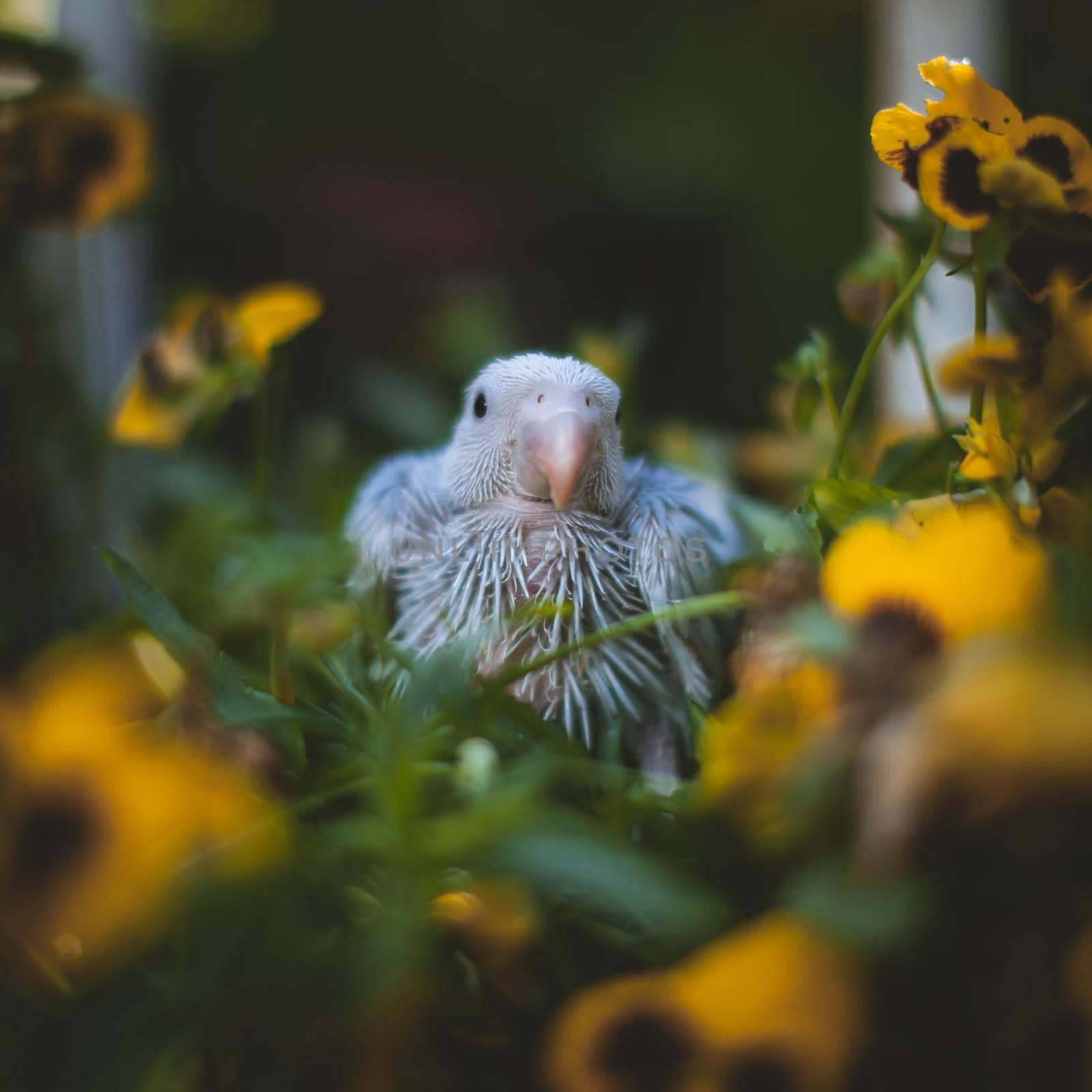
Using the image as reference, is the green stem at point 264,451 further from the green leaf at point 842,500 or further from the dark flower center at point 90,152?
the green leaf at point 842,500

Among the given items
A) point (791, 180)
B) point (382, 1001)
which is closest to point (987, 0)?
point (791, 180)

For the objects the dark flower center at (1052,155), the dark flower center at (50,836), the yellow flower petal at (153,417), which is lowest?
the yellow flower petal at (153,417)

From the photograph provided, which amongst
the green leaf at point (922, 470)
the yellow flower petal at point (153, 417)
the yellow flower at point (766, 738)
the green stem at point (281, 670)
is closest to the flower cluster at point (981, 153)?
the green leaf at point (922, 470)

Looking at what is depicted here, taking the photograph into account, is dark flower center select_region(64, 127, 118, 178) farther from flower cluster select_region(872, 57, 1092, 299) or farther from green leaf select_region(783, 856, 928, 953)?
green leaf select_region(783, 856, 928, 953)

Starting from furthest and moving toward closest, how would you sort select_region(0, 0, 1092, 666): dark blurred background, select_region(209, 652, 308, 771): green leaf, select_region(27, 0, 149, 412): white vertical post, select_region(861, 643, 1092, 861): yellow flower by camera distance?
select_region(0, 0, 1092, 666): dark blurred background → select_region(27, 0, 149, 412): white vertical post → select_region(209, 652, 308, 771): green leaf → select_region(861, 643, 1092, 861): yellow flower

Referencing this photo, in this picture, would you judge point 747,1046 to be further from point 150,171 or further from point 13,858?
point 150,171

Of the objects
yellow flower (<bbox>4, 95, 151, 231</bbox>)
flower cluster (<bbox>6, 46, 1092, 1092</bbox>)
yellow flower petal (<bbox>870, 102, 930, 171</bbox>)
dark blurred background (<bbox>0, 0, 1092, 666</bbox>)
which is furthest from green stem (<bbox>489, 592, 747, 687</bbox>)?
dark blurred background (<bbox>0, 0, 1092, 666</bbox>)
